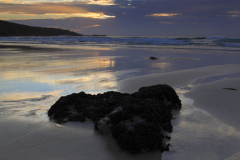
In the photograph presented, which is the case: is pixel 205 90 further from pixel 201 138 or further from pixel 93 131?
pixel 93 131

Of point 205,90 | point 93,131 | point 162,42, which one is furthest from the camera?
point 162,42

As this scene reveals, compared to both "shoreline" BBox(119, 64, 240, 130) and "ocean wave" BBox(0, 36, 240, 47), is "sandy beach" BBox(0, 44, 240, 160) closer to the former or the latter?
"shoreline" BBox(119, 64, 240, 130)

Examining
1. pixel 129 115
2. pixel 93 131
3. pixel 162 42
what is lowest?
pixel 93 131

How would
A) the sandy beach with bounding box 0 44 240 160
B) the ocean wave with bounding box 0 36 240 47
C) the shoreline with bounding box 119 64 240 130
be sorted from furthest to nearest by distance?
1. the ocean wave with bounding box 0 36 240 47
2. the shoreline with bounding box 119 64 240 130
3. the sandy beach with bounding box 0 44 240 160

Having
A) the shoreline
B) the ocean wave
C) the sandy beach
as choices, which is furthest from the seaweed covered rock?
the ocean wave

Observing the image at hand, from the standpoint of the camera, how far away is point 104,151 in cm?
214

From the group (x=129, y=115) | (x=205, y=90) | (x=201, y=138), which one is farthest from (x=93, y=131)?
(x=205, y=90)

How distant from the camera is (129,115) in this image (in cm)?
239

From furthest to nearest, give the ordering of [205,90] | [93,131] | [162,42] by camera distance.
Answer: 1. [162,42]
2. [205,90]
3. [93,131]

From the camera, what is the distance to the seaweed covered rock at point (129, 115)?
6.98ft

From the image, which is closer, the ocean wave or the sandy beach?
the sandy beach

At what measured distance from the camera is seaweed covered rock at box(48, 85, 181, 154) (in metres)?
2.13

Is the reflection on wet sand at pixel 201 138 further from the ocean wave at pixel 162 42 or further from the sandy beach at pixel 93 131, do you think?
the ocean wave at pixel 162 42

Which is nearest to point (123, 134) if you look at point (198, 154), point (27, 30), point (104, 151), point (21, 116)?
point (104, 151)
